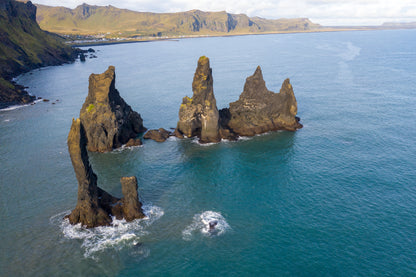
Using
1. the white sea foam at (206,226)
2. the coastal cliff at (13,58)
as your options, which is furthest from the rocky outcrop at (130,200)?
the coastal cliff at (13,58)

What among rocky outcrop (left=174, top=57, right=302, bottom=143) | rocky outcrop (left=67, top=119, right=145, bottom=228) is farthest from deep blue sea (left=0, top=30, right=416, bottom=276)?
rocky outcrop (left=174, top=57, right=302, bottom=143)

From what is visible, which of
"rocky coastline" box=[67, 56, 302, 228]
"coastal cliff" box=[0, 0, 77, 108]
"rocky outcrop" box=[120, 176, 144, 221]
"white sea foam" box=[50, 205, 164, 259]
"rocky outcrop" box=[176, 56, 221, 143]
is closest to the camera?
"white sea foam" box=[50, 205, 164, 259]

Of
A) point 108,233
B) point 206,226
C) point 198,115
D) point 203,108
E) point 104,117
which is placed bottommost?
point 108,233

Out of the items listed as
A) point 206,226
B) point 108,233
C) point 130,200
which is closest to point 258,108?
point 206,226

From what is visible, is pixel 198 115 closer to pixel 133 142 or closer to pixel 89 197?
pixel 133 142

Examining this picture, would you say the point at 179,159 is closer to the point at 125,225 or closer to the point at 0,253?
the point at 125,225

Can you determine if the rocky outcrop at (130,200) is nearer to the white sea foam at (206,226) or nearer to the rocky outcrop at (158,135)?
the white sea foam at (206,226)

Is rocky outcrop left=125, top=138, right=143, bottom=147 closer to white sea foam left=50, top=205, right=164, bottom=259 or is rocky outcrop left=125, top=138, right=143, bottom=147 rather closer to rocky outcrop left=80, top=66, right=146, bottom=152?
rocky outcrop left=80, top=66, right=146, bottom=152
